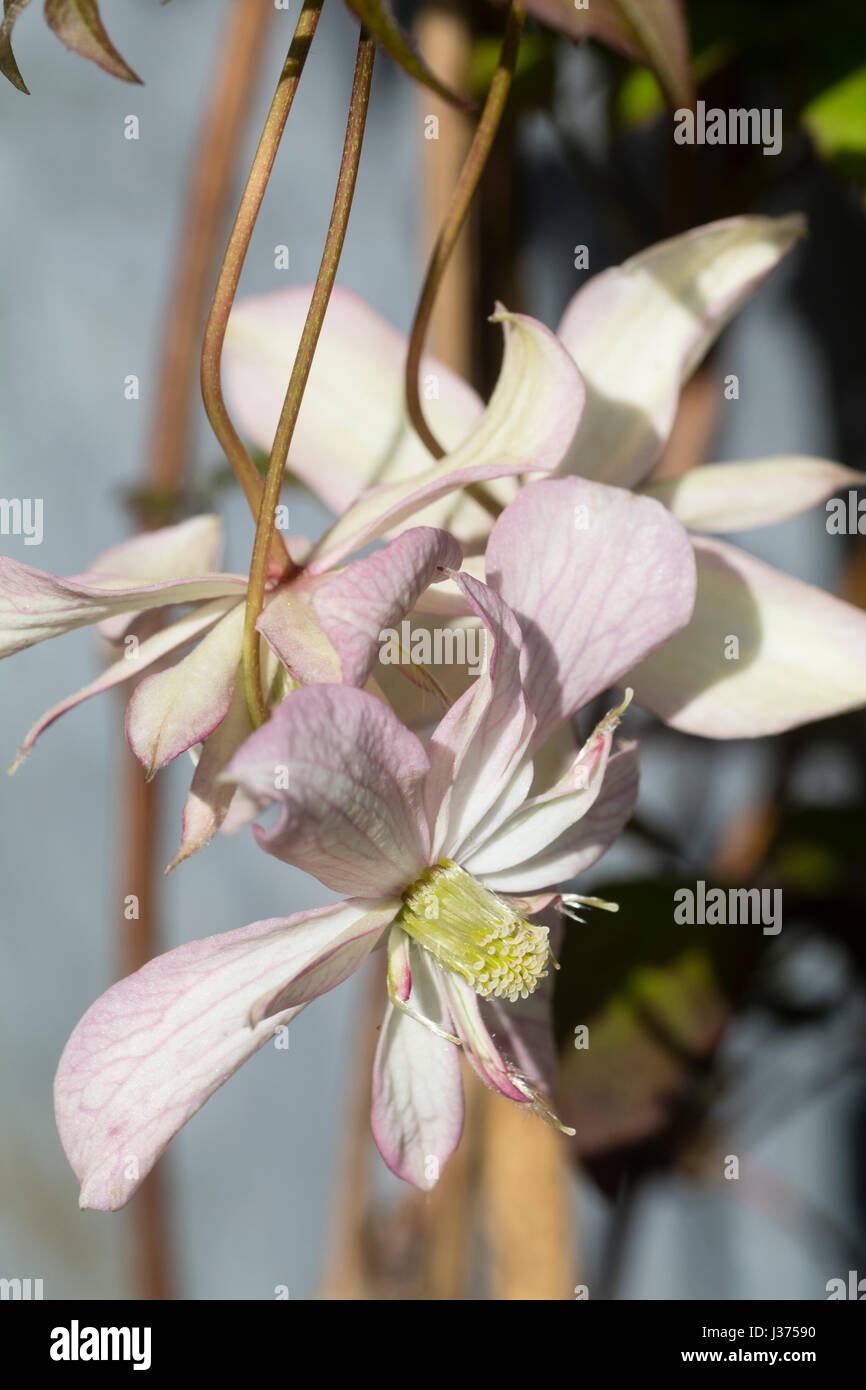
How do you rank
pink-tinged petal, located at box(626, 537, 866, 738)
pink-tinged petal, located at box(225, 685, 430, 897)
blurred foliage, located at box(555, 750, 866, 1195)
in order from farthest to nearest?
blurred foliage, located at box(555, 750, 866, 1195)
pink-tinged petal, located at box(626, 537, 866, 738)
pink-tinged petal, located at box(225, 685, 430, 897)

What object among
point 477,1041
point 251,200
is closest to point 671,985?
point 477,1041

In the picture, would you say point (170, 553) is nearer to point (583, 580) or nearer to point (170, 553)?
point (170, 553)

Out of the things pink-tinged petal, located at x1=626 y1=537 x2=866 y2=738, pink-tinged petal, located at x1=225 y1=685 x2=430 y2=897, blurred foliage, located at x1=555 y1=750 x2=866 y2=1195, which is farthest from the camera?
blurred foliage, located at x1=555 y1=750 x2=866 y2=1195

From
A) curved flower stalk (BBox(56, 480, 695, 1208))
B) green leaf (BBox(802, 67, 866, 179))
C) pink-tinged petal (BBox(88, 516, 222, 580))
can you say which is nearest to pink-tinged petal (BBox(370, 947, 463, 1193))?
curved flower stalk (BBox(56, 480, 695, 1208))

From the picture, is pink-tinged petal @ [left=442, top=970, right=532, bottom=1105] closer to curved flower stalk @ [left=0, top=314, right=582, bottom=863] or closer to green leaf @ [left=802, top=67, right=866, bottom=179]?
curved flower stalk @ [left=0, top=314, right=582, bottom=863]

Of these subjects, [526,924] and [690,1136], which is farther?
[690,1136]

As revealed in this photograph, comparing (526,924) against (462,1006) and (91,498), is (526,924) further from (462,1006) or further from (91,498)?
(91,498)
